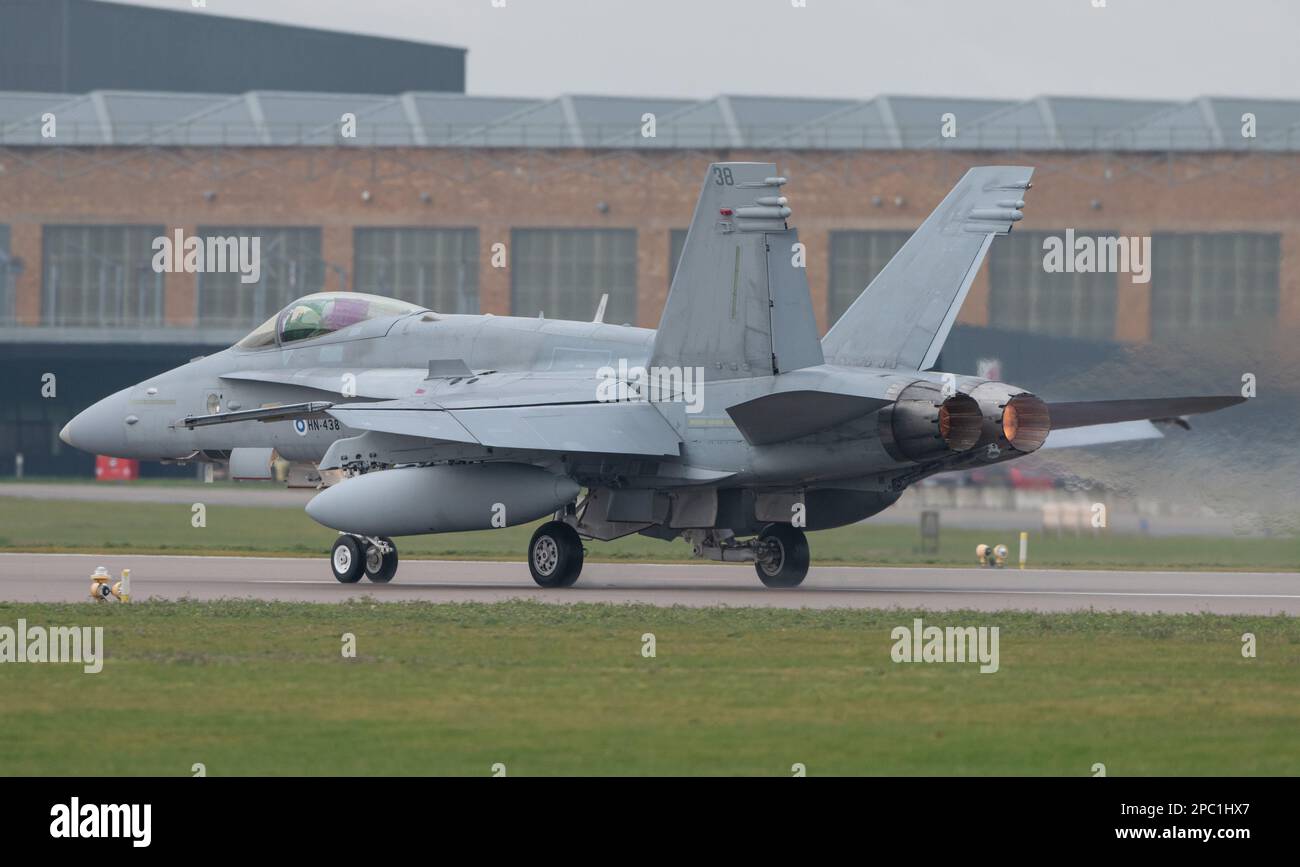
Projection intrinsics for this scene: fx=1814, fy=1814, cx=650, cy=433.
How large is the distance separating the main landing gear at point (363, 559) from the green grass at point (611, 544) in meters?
6.10

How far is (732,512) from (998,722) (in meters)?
11.4

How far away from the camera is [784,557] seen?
77.2 ft

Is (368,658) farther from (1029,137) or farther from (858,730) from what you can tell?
(1029,137)

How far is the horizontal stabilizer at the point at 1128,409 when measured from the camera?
2017 cm

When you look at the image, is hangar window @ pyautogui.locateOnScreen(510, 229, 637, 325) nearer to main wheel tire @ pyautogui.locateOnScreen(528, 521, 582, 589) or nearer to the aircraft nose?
the aircraft nose

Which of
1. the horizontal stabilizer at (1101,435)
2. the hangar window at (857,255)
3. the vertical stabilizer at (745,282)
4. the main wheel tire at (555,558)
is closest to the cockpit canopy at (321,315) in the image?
the main wheel tire at (555,558)

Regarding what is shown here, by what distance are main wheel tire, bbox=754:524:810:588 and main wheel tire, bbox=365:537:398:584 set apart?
15.6ft

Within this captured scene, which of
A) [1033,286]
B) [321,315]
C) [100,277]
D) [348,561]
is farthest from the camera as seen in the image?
[100,277]

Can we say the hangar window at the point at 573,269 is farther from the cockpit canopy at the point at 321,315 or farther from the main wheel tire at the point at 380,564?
the main wheel tire at the point at 380,564

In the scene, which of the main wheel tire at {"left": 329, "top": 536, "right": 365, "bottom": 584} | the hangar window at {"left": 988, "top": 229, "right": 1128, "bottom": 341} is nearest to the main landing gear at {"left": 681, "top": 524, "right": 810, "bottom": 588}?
the main wheel tire at {"left": 329, "top": 536, "right": 365, "bottom": 584}

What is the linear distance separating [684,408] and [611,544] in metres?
12.2

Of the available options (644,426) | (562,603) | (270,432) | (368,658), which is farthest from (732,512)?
(368,658)

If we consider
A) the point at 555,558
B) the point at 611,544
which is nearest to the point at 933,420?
the point at 555,558

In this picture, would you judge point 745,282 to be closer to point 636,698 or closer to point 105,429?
point 636,698
